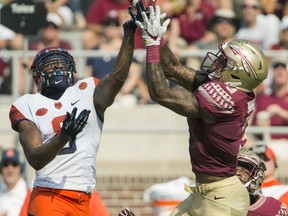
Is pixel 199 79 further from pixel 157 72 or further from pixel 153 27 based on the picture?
pixel 153 27

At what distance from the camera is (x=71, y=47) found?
14820mm

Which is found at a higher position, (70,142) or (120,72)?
(120,72)

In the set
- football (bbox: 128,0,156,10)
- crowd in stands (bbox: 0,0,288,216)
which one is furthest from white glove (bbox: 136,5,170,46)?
crowd in stands (bbox: 0,0,288,216)

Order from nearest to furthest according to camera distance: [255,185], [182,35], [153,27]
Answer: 1. [153,27]
2. [255,185]
3. [182,35]

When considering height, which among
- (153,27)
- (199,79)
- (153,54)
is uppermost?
(153,27)

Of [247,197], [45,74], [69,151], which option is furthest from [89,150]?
[247,197]

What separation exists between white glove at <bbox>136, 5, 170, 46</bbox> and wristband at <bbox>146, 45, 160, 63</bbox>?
0.03 m

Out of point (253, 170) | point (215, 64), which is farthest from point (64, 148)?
point (253, 170)

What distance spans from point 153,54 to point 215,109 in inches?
23.1

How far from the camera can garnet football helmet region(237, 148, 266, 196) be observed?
8938 mm

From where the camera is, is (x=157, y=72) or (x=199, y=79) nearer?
(x=157, y=72)

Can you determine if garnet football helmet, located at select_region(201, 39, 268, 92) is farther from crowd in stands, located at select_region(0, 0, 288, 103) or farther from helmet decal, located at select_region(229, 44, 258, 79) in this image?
crowd in stands, located at select_region(0, 0, 288, 103)

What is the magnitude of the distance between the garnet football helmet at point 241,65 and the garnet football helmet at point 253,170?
876 millimetres

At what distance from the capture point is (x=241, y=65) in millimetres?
8234
